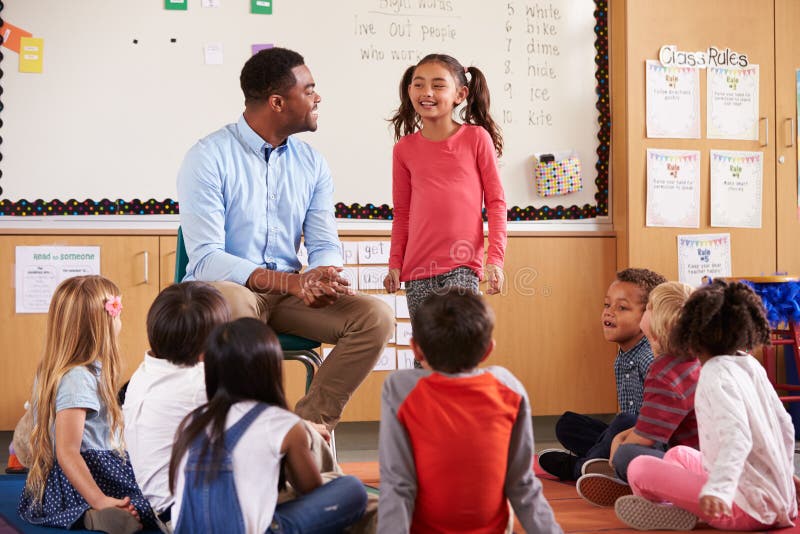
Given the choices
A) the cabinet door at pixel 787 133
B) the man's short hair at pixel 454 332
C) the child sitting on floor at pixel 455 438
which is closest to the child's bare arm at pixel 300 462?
the child sitting on floor at pixel 455 438

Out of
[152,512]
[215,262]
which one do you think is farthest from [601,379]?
[152,512]

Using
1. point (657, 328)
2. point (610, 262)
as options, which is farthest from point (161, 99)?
point (657, 328)

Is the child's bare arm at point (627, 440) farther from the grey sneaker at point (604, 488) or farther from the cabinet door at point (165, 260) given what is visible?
the cabinet door at point (165, 260)

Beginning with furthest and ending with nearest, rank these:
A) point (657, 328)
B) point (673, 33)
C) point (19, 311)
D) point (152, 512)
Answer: point (673, 33) < point (19, 311) < point (657, 328) < point (152, 512)

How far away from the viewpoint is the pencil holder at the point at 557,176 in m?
3.63

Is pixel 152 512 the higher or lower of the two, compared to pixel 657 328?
lower

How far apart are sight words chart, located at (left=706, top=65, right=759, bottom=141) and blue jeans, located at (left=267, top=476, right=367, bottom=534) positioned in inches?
107

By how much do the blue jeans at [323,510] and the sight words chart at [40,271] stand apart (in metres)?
2.07

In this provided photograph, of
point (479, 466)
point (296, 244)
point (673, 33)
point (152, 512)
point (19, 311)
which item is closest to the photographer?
point (479, 466)

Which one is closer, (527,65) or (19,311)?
(19,311)

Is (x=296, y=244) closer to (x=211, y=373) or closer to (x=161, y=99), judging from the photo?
(x=211, y=373)

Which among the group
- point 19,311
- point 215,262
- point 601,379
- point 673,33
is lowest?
point 601,379

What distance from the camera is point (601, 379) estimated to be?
3.64 metres

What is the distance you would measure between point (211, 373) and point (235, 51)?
229 centimetres
